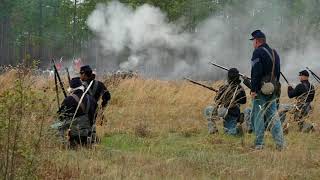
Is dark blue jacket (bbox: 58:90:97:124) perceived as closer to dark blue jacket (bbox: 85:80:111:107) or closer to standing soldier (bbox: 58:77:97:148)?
standing soldier (bbox: 58:77:97:148)

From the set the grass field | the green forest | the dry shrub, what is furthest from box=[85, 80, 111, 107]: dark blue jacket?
the green forest

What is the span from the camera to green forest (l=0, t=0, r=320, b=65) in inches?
1634

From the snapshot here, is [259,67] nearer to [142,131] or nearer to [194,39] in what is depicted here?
[142,131]

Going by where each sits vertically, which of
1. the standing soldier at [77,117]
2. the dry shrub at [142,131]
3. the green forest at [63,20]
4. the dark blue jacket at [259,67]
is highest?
the green forest at [63,20]

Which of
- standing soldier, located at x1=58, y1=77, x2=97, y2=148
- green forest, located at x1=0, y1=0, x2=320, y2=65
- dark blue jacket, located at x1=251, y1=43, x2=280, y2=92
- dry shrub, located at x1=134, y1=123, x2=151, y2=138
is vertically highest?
green forest, located at x1=0, y1=0, x2=320, y2=65

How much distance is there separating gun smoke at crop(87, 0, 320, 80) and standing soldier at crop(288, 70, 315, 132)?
26.0 metres

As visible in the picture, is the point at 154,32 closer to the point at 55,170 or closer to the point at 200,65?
the point at 200,65

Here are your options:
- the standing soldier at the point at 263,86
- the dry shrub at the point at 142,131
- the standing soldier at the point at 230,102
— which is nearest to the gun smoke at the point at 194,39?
the standing soldier at the point at 230,102

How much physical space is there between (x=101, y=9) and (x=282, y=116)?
3262cm

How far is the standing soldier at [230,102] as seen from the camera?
1066cm

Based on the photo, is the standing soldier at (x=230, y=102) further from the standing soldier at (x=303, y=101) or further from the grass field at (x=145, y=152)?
the standing soldier at (x=303, y=101)

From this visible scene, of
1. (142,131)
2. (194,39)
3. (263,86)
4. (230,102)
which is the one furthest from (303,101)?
(194,39)

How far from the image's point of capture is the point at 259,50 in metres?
8.63

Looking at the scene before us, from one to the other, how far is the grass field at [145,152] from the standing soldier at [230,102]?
0.24m
